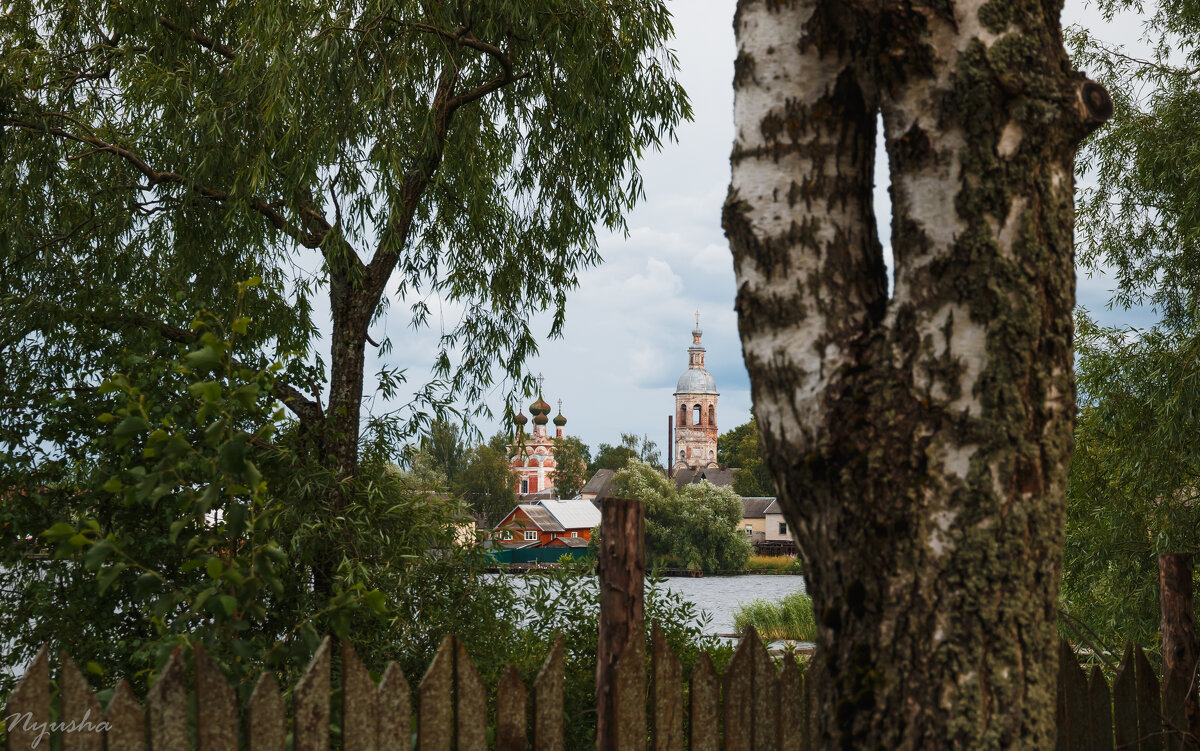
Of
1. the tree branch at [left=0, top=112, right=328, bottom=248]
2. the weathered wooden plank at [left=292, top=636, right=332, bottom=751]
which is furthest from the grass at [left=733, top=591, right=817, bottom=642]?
the weathered wooden plank at [left=292, top=636, right=332, bottom=751]

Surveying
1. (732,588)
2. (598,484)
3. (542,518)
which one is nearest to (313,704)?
(732,588)

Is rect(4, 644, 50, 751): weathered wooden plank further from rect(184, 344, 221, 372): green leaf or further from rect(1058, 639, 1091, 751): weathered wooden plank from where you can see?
→ rect(1058, 639, 1091, 751): weathered wooden plank

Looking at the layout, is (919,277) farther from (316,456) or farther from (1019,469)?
(316,456)

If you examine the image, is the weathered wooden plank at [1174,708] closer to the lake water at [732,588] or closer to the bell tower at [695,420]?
the lake water at [732,588]

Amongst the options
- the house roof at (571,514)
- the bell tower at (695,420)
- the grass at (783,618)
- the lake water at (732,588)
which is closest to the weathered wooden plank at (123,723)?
the grass at (783,618)

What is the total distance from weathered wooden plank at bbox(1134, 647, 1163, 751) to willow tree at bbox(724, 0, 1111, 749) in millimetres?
1877

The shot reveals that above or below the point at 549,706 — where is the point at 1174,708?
below

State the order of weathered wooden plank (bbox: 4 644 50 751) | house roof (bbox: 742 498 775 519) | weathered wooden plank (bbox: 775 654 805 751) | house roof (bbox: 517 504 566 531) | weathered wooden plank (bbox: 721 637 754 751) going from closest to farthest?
weathered wooden plank (bbox: 4 644 50 751) → weathered wooden plank (bbox: 721 637 754 751) → weathered wooden plank (bbox: 775 654 805 751) → house roof (bbox: 517 504 566 531) → house roof (bbox: 742 498 775 519)

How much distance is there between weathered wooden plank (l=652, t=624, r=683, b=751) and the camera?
8.31 ft

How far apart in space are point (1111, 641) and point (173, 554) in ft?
27.1

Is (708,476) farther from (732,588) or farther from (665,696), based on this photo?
(665,696)

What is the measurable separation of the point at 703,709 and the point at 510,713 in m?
0.58

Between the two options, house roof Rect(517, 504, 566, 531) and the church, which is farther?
the church

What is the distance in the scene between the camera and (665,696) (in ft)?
8.36
